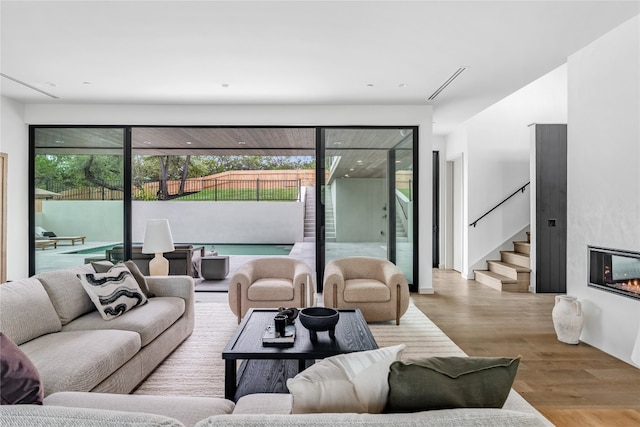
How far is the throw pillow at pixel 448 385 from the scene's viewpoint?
105 cm

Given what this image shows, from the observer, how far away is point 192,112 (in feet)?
18.3

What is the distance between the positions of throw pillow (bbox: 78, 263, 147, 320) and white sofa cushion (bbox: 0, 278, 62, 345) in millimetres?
288

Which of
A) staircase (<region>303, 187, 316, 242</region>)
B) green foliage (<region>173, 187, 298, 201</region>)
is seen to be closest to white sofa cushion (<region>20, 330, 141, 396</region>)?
staircase (<region>303, 187, 316, 242</region>)

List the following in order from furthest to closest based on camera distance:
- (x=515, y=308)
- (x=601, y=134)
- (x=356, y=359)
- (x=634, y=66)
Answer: (x=515, y=308) < (x=601, y=134) < (x=634, y=66) < (x=356, y=359)

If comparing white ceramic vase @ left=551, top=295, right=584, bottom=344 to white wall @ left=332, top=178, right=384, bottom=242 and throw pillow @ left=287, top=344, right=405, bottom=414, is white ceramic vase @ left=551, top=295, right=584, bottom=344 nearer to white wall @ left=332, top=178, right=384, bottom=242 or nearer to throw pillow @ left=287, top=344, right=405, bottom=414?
white wall @ left=332, top=178, right=384, bottom=242

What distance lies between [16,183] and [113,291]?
3.73 meters

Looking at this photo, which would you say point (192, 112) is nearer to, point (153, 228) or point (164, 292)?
point (153, 228)

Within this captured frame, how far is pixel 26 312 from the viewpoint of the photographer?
237cm

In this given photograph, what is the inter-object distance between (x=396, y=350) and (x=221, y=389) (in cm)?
178

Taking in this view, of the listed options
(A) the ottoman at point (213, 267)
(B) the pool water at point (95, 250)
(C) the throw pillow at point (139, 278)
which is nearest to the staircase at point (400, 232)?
(A) the ottoman at point (213, 267)

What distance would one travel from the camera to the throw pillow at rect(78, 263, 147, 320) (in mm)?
2844

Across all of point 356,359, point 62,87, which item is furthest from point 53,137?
point 356,359

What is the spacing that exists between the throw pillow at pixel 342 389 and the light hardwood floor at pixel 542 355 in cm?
175

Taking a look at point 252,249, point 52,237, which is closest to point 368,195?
point 52,237
